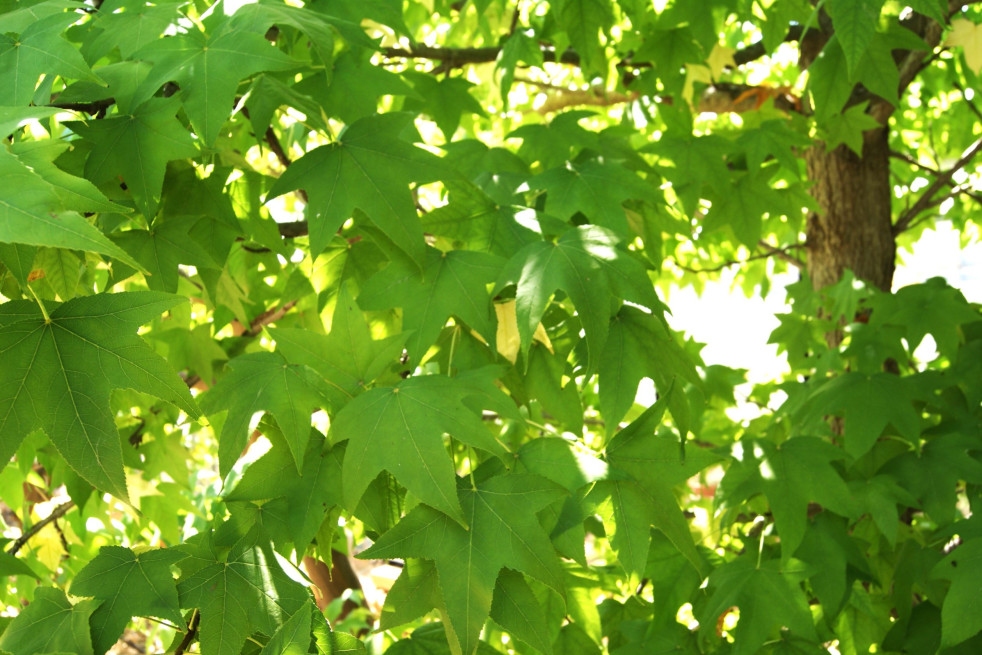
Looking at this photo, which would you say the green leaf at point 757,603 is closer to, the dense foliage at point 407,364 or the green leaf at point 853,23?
the dense foliage at point 407,364

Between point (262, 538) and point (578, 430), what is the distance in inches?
20.5

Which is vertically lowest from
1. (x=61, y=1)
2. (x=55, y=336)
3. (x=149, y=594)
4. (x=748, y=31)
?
(x=149, y=594)

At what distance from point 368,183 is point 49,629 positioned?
67 cm

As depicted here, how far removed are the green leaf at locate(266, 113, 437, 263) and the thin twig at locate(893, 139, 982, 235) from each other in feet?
5.64

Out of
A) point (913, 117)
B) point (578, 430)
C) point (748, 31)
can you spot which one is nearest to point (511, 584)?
point (578, 430)

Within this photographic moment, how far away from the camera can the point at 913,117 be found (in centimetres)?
396

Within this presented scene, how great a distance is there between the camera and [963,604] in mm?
1316

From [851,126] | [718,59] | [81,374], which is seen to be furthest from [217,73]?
[851,126]

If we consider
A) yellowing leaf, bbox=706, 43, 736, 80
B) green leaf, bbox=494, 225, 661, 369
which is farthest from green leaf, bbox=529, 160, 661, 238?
yellowing leaf, bbox=706, 43, 736, 80

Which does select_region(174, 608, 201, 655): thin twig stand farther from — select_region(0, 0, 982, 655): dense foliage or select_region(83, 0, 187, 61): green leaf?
select_region(83, 0, 187, 61): green leaf

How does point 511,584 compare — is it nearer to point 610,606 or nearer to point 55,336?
point 55,336

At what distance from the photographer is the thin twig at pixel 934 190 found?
2236 millimetres

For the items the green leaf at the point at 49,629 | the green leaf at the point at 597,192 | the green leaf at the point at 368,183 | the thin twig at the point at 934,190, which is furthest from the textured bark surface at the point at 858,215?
the green leaf at the point at 49,629

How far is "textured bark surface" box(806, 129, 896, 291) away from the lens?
2.61 m
